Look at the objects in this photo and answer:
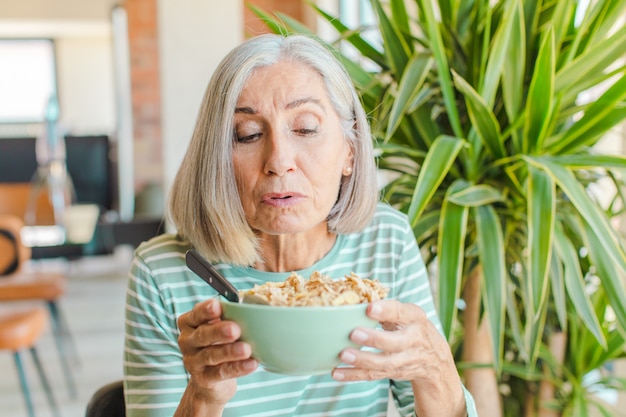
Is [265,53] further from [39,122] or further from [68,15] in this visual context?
[39,122]

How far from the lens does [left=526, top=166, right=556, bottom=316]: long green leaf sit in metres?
1.35

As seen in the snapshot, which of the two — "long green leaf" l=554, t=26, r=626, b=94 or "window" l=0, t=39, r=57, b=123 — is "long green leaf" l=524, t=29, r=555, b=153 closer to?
"long green leaf" l=554, t=26, r=626, b=94

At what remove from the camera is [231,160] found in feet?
3.59

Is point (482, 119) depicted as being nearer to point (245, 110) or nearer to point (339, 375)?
point (245, 110)

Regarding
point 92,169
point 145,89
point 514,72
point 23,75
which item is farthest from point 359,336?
point 23,75

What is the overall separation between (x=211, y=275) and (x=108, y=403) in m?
0.37

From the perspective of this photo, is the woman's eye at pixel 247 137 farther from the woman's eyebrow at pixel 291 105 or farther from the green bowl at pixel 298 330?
the green bowl at pixel 298 330

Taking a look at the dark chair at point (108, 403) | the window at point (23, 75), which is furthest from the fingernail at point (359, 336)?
the window at point (23, 75)

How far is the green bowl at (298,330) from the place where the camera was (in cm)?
74

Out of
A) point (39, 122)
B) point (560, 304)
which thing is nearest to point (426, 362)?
point (560, 304)

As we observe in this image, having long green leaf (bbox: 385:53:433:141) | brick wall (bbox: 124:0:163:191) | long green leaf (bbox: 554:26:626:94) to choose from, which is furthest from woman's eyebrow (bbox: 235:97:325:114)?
brick wall (bbox: 124:0:163:191)

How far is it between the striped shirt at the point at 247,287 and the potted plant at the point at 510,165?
0.17 metres

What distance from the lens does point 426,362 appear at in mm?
910

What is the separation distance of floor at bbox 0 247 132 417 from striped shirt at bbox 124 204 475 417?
2605mm
